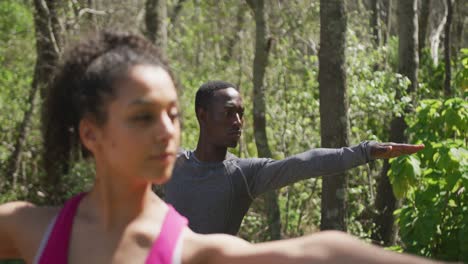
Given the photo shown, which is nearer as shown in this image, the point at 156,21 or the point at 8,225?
the point at 8,225

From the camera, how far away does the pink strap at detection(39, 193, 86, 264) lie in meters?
2.10

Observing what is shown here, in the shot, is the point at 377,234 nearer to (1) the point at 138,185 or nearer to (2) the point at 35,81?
(2) the point at 35,81

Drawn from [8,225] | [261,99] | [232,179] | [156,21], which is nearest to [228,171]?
[232,179]

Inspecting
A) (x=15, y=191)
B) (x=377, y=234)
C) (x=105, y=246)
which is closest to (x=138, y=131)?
(x=105, y=246)

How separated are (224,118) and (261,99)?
5.20m

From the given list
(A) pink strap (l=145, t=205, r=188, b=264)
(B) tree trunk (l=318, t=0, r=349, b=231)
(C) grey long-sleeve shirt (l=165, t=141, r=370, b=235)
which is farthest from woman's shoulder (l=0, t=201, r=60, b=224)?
(B) tree trunk (l=318, t=0, r=349, b=231)

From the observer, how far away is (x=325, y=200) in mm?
7621

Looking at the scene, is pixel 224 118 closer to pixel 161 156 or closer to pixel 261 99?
pixel 161 156

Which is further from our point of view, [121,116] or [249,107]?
[249,107]

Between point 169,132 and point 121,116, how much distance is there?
0.12m

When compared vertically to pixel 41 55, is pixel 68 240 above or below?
above

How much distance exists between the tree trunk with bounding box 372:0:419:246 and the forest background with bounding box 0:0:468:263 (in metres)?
0.01

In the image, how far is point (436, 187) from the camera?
21.4ft

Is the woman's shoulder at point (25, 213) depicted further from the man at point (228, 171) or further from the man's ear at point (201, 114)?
the man's ear at point (201, 114)
